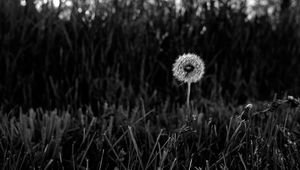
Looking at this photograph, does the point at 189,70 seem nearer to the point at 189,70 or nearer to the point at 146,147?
the point at 189,70

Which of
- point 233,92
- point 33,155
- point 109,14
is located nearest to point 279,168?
point 33,155

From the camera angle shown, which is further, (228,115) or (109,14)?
(109,14)

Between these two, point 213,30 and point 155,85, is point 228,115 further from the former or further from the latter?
point 213,30

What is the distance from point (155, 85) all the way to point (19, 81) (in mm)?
883

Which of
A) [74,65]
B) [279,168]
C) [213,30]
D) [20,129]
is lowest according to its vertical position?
[279,168]

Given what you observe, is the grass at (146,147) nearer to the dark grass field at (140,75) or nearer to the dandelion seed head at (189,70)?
the dark grass field at (140,75)

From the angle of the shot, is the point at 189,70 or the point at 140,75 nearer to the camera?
the point at 189,70

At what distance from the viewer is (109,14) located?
112 inches

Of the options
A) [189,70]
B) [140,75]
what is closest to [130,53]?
[140,75]

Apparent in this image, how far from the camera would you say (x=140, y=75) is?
2672mm

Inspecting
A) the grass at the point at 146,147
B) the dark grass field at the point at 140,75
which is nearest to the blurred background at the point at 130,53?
the dark grass field at the point at 140,75

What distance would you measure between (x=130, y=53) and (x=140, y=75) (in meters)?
0.16

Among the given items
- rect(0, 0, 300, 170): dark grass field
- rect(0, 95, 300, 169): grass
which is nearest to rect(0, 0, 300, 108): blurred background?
rect(0, 0, 300, 170): dark grass field

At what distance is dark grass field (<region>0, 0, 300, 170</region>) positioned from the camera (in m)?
1.73
